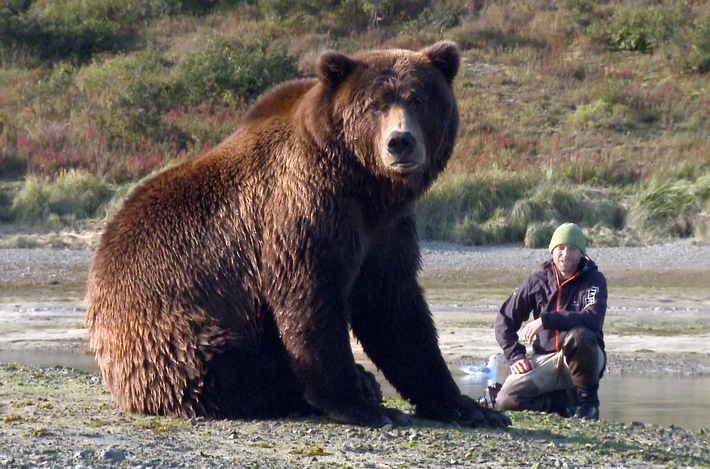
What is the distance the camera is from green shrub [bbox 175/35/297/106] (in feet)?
84.0

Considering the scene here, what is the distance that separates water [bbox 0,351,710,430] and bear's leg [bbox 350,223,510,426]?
2145mm

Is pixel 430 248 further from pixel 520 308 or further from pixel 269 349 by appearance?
pixel 269 349

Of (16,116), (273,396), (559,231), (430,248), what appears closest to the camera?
(273,396)

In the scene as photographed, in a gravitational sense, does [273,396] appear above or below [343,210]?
below

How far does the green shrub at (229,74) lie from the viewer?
1008 inches

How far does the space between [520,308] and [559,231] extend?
1.92 ft

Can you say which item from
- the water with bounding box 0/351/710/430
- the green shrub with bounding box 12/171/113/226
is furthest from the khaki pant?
the green shrub with bounding box 12/171/113/226

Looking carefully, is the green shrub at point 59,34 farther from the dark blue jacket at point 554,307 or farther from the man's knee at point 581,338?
the man's knee at point 581,338

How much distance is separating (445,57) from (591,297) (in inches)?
81.6

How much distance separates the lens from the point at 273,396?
20.4ft

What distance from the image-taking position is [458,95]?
87.4 feet

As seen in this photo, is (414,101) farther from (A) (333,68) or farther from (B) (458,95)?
(B) (458,95)

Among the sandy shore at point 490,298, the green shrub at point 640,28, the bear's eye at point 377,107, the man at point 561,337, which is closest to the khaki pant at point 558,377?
the man at point 561,337

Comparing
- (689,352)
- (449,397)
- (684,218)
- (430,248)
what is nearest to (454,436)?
(449,397)
